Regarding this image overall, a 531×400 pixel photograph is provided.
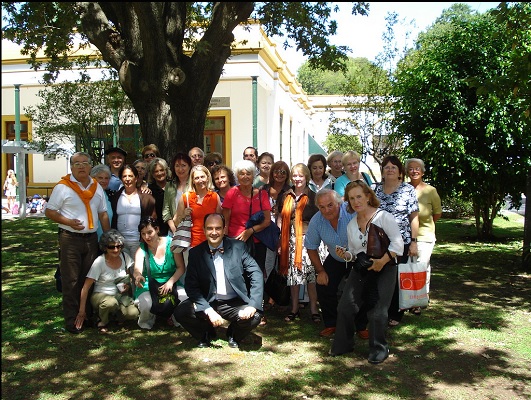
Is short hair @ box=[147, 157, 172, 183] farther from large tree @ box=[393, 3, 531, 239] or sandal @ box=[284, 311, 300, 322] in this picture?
large tree @ box=[393, 3, 531, 239]

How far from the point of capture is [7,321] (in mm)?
6129

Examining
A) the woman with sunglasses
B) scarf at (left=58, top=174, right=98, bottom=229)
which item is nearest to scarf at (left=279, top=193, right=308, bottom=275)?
the woman with sunglasses

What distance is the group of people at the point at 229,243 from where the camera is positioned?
4.96m

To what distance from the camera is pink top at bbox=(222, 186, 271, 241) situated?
5.83 meters

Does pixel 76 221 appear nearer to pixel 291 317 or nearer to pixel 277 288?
pixel 277 288

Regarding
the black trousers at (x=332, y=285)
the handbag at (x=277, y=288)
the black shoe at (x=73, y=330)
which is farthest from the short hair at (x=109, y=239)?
the black trousers at (x=332, y=285)

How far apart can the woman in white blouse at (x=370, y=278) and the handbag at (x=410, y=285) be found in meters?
0.44

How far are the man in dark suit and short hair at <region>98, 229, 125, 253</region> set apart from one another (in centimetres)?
86

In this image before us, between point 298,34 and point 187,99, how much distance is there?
337 cm

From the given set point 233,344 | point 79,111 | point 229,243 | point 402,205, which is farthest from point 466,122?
point 79,111

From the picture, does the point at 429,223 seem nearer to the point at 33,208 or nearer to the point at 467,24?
the point at 467,24

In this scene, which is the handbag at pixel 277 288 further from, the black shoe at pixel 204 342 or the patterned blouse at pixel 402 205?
the patterned blouse at pixel 402 205

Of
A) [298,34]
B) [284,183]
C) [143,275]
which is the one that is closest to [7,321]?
[143,275]

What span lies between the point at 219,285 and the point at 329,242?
3.75 feet
